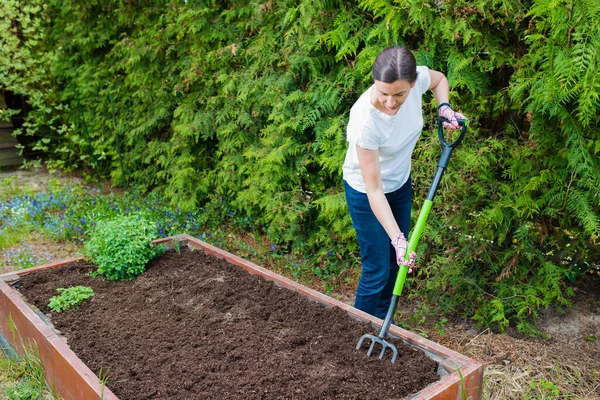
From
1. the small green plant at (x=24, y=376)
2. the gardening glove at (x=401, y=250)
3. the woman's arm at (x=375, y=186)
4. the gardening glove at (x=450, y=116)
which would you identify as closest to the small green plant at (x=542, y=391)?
the gardening glove at (x=401, y=250)

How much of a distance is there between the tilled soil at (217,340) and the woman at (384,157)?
0.37 m

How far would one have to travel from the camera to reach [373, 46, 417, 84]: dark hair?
2070 mm

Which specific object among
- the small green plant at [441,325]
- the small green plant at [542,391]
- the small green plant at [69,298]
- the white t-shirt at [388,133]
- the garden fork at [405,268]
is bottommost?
the small green plant at [441,325]

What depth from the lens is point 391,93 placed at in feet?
6.99

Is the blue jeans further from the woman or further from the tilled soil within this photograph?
the tilled soil

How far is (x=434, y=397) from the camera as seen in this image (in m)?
1.97

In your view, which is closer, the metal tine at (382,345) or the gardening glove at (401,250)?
the gardening glove at (401,250)

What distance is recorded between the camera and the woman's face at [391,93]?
210 centimetres

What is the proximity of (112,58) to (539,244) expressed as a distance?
5331 mm

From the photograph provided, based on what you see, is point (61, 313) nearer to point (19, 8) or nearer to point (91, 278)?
point (91, 278)

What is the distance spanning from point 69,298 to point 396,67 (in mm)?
2297

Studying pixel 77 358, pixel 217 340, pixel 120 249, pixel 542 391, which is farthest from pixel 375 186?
pixel 120 249

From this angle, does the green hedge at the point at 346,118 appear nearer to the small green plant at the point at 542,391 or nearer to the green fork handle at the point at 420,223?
the small green plant at the point at 542,391

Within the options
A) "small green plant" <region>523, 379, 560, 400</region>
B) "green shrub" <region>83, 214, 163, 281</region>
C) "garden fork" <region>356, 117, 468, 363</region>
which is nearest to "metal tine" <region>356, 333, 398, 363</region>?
"garden fork" <region>356, 117, 468, 363</region>
